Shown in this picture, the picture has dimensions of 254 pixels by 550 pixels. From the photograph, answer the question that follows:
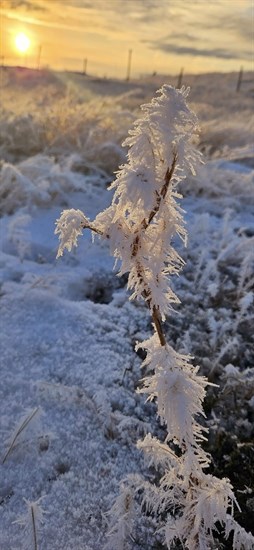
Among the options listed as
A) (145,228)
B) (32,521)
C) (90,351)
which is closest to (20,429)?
(32,521)

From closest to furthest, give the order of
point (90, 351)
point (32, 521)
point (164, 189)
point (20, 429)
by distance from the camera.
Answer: point (164, 189), point (32, 521), point (20, 429), point (90, 351)

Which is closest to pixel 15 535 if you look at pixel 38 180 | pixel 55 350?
pixel 55 350

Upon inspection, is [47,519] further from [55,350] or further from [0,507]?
[55,350]

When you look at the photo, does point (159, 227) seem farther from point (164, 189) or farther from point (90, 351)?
point (90, 351)

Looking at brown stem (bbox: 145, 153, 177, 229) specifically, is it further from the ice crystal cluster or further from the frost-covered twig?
the frost-covered twig

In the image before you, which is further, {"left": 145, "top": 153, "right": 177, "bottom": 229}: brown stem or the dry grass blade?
the dry grass blade

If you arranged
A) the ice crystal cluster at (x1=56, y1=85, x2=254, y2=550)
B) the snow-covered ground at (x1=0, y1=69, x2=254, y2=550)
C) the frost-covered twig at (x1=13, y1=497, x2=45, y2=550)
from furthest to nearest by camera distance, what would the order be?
the snow-covered ground at (x1=0, y1=69, x2=254, y2=550), the frost-covered twig at (x1=13, y1=497, x2=45, y2=550), the ice crystal cluster at (x1=56, y1=85, x2=254, y2=550)

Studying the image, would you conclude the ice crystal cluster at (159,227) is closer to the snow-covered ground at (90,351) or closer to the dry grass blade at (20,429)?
the snow-covered ground at (90,351)

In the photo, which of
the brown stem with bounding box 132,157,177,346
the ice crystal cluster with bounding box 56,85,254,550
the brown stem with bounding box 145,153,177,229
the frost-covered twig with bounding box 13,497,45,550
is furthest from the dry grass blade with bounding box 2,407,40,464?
the brown stem with bounding box 145,153,177,229

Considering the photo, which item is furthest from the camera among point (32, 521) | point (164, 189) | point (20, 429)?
point (20, 429)
